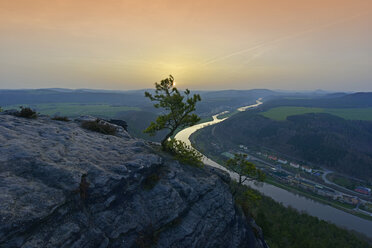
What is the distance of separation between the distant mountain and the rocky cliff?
477 feet

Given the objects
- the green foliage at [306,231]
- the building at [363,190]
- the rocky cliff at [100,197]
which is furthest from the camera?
the building at [363,190]

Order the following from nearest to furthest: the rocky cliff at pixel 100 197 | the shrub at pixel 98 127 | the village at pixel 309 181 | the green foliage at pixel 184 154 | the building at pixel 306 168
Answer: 1. the rocky cliff at pixel 100 197
2. the green foliage at pixel 184 154
3. the shrub at pixel 98 127
4. the village at pixel 309 181
5. the building at pixel 306 168

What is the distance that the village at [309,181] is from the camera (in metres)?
90.9

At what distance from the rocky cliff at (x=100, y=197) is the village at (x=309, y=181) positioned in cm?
10145

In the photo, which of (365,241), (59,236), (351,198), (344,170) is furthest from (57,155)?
(344,170)

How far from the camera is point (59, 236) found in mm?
9891

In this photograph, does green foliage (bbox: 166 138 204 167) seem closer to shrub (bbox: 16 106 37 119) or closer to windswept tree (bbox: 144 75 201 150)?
windswept tree (bbox: 144 75 201 150)

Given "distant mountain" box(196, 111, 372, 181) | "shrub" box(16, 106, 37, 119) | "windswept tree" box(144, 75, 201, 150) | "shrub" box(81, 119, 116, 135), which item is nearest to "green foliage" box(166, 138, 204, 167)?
"windswept tree" box(144, 75, 201, 150)

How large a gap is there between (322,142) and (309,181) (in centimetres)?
6606

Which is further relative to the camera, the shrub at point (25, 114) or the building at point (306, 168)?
the building at point (306, 168)

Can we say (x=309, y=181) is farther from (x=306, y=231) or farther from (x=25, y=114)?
(x=25, y=114)

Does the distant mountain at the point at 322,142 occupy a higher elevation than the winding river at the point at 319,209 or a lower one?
higher

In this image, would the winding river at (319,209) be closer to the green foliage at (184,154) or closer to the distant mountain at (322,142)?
the green foliage at (184,154)

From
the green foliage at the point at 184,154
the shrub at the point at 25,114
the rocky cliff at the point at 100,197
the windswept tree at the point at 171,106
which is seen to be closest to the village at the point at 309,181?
the rocky cliff at the point at 100,197
